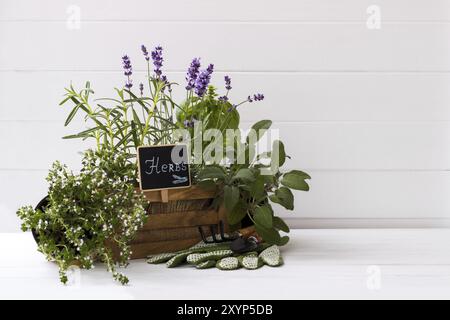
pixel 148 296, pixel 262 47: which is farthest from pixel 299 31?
pixel 148 296

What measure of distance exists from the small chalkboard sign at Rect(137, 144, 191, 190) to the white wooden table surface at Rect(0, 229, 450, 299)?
0.20 meters

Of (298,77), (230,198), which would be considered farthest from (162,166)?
(298,77)

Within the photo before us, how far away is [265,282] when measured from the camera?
1280 millimetres

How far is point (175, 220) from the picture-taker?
152 centimetres

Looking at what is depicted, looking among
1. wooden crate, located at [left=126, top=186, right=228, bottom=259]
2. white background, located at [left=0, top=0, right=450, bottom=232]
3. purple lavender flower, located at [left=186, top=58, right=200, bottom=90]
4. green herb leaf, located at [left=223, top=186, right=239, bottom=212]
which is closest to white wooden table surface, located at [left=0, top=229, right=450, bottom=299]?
wooden crate, located at [left=126, top=186, right=228, bottom=259]

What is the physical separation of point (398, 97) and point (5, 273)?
1332 millimetres

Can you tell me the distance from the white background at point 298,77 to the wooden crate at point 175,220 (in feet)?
1.76

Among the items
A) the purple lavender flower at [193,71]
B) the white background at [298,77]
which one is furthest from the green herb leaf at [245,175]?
the white background at [298,77]

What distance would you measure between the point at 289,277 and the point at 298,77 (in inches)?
34.0

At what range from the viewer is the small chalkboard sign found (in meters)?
1.43

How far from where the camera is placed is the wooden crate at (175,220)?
1495 mm

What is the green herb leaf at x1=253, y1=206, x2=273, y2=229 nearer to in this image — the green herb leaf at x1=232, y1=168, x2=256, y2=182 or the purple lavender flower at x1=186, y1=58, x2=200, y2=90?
the green herb leaf at x1=232, y1=168, x2=256, y2=182

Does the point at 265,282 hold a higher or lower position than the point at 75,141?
lower
